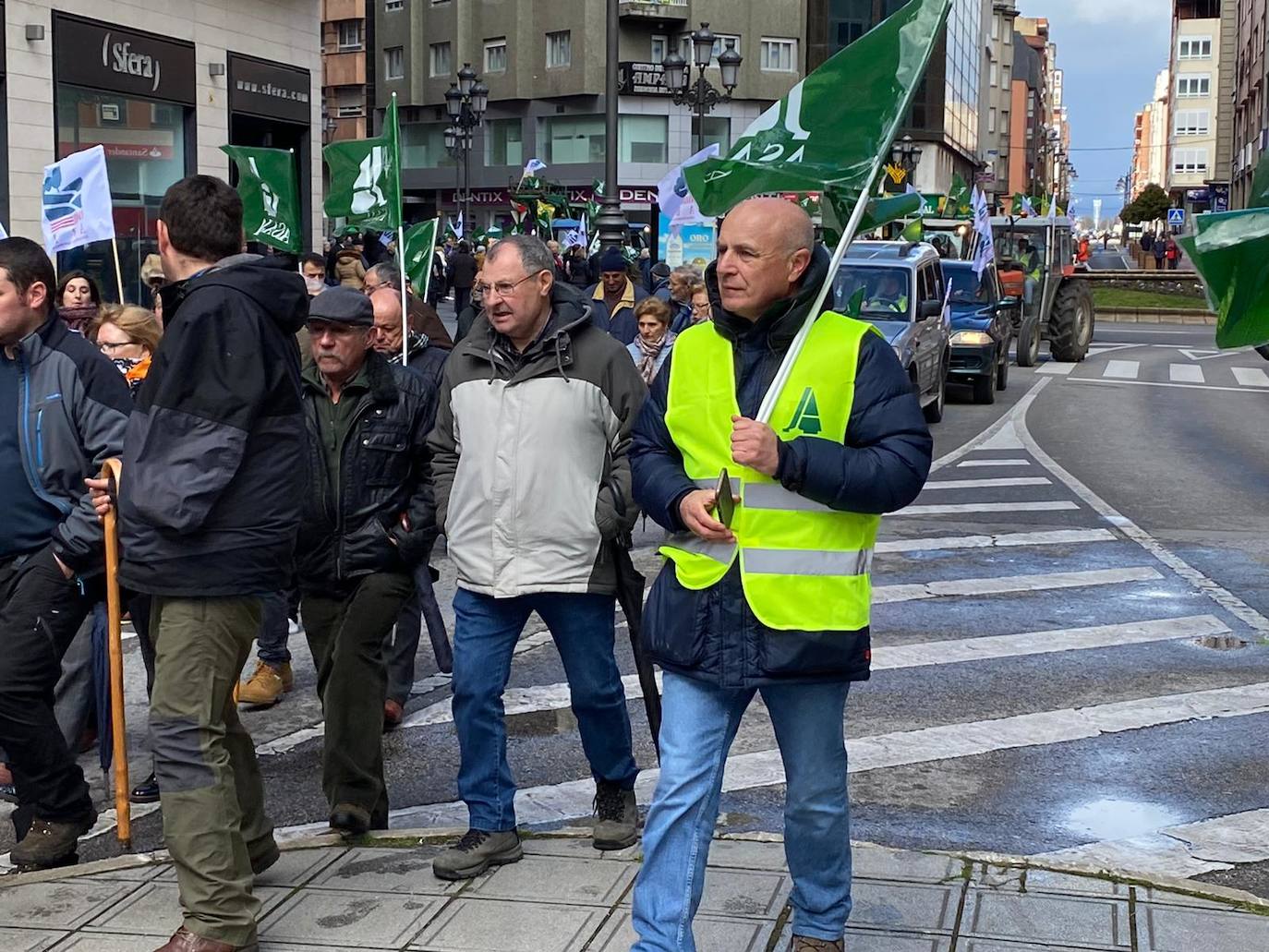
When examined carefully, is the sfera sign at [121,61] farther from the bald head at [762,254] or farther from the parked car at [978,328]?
the bald head at [762,254]

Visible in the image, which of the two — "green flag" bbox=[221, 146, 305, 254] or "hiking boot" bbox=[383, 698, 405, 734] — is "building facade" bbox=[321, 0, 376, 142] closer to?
"green flag" bbox=[221, 146, 305, 254]

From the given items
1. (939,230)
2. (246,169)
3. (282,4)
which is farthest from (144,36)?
(939,230)

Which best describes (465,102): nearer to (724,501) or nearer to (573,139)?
(573,139)

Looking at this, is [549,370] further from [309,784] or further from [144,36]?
[144,36]

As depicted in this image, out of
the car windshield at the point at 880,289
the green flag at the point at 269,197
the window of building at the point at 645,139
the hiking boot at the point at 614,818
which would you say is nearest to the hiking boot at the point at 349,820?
the hiking boot at the point at 614,818

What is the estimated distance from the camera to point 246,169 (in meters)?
12.1

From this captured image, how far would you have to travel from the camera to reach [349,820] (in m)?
5.39

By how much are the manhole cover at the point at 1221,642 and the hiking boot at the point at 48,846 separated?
5672 mm

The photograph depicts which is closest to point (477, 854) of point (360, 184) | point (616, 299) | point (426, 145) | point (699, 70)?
point (360, 184)

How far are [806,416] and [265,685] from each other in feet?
14.1

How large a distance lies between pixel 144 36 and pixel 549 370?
1907 centimetres

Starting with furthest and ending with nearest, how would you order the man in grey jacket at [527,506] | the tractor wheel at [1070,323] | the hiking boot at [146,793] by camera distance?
1. the tractor wheel at [1070,323]
2. the hiking boot at [146,793]
3. the man in grey jacket at [527,506]

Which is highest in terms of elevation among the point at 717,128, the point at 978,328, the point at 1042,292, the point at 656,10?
the point at 656,10

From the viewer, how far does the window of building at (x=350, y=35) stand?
3167 inches
